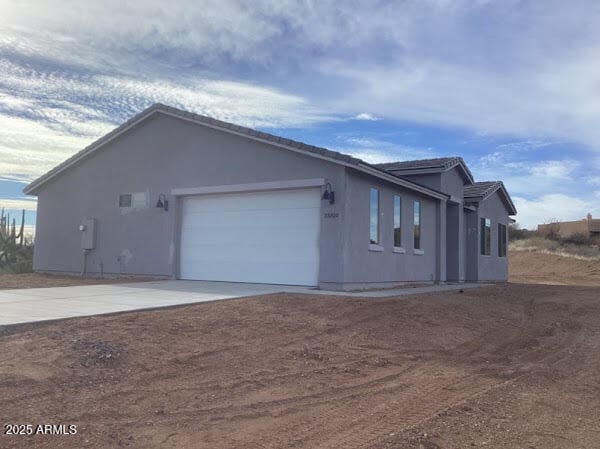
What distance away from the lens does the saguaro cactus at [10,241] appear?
23.7 meters

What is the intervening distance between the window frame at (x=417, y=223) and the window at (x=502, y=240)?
10.2m

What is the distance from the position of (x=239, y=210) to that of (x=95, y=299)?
608cm

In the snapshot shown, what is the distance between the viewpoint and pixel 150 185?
1830 centimetres

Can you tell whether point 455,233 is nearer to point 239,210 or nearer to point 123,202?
point 239,210

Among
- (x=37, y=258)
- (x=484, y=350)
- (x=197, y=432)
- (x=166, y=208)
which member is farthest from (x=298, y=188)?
(x=37, y=258)

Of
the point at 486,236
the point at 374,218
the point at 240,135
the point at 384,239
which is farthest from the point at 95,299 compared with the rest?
the point at 486,236

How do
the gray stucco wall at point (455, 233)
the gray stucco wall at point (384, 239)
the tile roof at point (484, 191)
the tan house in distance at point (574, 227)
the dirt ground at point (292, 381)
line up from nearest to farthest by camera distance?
the dirt ground at point (292, 381), the gray stucco wall at point (384, 239), the gray stucco wall at point (455, 233), the tile roof at point (484, 191), the tan house in distance at point (574, 227)

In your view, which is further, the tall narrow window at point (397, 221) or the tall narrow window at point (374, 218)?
the tall narrow window at point (397, 221)

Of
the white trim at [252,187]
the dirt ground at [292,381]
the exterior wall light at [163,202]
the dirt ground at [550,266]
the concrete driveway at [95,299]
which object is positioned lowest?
the dirt ground at [292,381]

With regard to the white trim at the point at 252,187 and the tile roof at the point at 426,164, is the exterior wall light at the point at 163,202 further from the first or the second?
the tile roof at the point at 426,164

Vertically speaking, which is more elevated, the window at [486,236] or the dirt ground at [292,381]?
the window at [486,236]

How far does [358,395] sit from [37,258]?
1871 centimetres

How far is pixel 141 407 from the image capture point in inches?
212

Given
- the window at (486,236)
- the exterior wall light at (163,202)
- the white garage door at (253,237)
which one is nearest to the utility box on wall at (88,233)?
the exterior wall light at (163,202)
